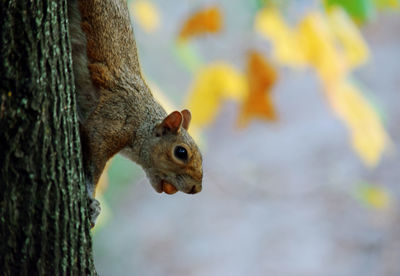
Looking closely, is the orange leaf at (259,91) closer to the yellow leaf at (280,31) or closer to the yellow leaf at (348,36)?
the yellow leaf at (280,31)

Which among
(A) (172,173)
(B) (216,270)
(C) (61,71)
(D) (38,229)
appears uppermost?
(B) (216,270)

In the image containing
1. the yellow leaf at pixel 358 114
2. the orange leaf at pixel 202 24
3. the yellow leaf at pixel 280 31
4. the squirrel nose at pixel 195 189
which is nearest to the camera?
the squirrel nose at pixel 195 189

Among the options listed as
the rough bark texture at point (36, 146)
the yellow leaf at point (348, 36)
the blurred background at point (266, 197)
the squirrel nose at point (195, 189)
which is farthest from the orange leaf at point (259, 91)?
the blurred background at point (266, 197)

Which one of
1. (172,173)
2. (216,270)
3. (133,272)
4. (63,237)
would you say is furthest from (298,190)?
(63,237)

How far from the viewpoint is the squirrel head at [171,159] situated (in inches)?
101

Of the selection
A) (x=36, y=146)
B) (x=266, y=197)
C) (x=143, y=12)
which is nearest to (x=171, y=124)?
(x=36, y=146)

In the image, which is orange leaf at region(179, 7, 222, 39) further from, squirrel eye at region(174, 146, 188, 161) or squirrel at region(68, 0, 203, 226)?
squirrel eye at region(174, 146, 188, 161)

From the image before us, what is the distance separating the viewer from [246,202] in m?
10.6

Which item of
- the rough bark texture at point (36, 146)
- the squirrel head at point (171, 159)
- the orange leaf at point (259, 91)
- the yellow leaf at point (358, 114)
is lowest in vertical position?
the rough bark texture at point (36, 146)

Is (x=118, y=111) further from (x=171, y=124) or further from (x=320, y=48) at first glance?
(x=320, y=48)

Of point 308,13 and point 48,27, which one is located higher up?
point 308,13

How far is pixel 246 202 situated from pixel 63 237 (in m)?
8.89

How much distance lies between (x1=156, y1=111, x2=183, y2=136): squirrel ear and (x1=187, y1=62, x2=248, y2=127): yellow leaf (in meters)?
1.51

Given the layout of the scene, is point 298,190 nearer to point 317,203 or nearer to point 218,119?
point 317,203
